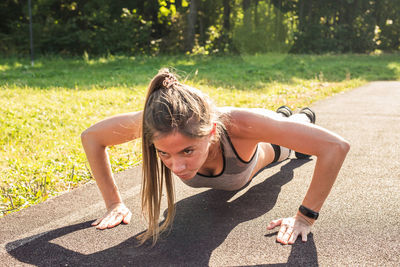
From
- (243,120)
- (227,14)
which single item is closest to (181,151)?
(243,120)

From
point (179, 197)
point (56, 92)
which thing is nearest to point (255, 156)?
point (179, 197)

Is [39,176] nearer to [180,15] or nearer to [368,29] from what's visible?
[180,15]

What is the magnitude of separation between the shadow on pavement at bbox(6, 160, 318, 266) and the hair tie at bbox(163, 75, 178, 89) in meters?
1.00

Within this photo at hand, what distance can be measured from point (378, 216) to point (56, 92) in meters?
6.26

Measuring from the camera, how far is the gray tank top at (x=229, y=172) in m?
2.81

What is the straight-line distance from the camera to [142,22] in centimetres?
2064

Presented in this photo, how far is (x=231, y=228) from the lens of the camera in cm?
275

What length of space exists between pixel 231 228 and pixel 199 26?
23230 mm

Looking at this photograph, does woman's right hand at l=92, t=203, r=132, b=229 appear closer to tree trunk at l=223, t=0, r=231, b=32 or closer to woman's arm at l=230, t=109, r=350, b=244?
woman's arm at l=230, t=109, r=350, b=244

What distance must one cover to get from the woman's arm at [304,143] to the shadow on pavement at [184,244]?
16cm

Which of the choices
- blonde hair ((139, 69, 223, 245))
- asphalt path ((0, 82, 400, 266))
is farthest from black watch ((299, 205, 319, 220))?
blonde hair ((139, 69, 223, 245))

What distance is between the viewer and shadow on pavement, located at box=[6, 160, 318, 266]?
2379 mm

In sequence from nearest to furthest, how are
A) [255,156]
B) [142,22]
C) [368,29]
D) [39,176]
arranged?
[255,156], [39,176], [142,22], [368,29]

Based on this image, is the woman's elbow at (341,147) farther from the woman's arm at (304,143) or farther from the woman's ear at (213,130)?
the woman's ear at (213,130)
